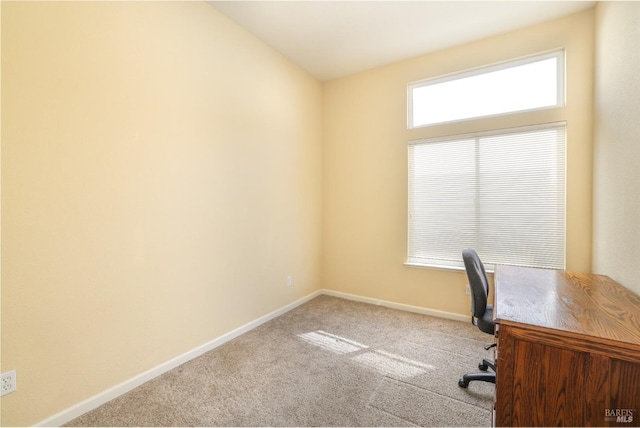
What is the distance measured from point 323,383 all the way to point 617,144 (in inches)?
107

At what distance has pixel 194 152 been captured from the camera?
2359mm

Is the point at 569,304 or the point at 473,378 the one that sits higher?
the point at 569,304

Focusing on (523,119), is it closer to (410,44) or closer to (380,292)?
(410,44)

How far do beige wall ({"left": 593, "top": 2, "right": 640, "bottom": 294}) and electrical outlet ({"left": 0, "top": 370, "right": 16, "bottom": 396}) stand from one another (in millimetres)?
→ 3527

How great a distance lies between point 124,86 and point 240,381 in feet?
7.40

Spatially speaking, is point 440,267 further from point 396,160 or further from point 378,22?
point 378,22

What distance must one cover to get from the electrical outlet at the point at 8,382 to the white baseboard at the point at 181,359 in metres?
0.28

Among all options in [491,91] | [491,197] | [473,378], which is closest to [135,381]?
[473,378]

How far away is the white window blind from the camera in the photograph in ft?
8.88

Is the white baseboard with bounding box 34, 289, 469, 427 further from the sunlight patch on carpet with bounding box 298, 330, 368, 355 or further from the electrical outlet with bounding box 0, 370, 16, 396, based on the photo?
the sunlight patch on carpet with bounding box 298, 330, 368, 355

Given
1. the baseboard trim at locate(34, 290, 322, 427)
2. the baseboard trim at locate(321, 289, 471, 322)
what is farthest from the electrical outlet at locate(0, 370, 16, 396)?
the baseboard trim at locate(321, 289, 471, 322)

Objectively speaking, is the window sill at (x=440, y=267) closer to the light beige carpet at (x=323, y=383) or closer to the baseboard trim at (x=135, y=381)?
the light beige carpet at (x=323, y=383)

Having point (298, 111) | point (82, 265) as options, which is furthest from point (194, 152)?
point (298, 111)

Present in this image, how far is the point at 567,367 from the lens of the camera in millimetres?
1119
